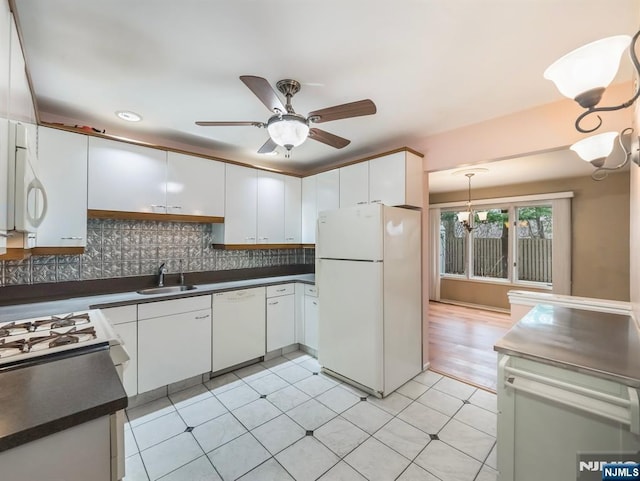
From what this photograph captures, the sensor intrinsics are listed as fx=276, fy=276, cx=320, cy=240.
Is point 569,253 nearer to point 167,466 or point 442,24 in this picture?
point 442,24

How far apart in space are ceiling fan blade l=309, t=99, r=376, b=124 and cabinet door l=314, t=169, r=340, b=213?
63.9 inches

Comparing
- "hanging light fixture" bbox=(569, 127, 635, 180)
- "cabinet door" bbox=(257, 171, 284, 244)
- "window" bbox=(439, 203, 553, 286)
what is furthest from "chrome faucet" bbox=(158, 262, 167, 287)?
"window" bbox=(439, 203, 553, 286)

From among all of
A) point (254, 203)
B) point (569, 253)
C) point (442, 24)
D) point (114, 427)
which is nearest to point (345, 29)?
point (442, 24)

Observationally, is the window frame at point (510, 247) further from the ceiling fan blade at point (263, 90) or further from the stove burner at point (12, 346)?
the stove burner at point (12, 346)

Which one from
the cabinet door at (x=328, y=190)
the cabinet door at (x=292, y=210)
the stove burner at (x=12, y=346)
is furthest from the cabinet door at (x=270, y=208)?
the stove burner at (x=12, y=346)

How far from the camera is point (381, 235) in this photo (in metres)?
2.35

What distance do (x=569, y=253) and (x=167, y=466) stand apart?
5799 millimetres

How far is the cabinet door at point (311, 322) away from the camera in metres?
3.17

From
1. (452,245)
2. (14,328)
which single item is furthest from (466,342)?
(14,328)

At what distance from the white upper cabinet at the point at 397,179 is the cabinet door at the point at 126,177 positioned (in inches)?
81.8

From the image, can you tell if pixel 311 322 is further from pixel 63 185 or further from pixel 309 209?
pixel 63 185

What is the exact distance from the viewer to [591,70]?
3.05ft

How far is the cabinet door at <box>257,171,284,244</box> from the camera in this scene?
3361 millimetres

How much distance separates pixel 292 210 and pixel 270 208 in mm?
345
